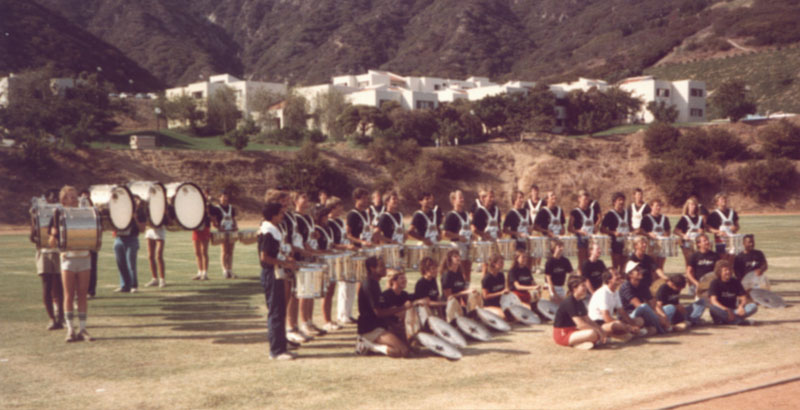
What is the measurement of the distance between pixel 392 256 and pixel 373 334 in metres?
2.50

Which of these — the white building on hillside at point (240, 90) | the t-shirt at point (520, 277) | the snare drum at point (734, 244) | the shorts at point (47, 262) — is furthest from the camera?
the white building on hillside at point (240, 90)

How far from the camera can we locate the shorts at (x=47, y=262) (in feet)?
33.6

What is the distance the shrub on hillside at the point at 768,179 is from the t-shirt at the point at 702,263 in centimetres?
4893

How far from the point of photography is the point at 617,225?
14.2 metres

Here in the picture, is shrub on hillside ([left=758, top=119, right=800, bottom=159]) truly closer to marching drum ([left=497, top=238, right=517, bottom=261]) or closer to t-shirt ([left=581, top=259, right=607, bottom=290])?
marching drum ([left=497, top=238, right=517, bottom=261])

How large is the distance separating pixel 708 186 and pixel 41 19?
94.7 metres

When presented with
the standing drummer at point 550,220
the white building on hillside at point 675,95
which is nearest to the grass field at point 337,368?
the standing drummer at point 550,220

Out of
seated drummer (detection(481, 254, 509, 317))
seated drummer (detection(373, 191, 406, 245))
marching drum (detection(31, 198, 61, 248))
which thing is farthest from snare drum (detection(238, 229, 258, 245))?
seated drummer (detection(481, 254, 509, 317))

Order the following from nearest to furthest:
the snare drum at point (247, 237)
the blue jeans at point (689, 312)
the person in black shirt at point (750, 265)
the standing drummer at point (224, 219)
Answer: the blue jeans at point (689, 312)
the person in black shirt at point (750, 265)
the snare drum at point (247, 237)
the standing drummer at point (224, 219)

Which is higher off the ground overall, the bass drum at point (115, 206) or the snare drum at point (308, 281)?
the bass drum at point (115, 206)

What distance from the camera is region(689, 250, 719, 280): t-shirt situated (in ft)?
40.5

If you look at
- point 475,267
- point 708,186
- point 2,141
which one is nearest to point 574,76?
point 708,186

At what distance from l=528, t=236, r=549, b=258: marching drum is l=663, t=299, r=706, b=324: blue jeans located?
3354 millimetres

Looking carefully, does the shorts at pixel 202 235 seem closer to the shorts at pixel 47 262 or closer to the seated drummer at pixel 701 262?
the shorts at pixel 47 262
